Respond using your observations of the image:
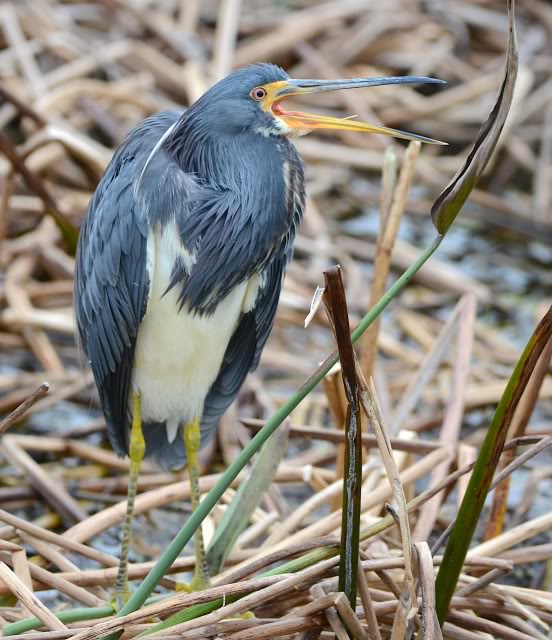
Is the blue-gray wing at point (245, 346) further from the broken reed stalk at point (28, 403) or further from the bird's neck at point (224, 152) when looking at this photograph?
the broken reed stalk at point (28, 403)

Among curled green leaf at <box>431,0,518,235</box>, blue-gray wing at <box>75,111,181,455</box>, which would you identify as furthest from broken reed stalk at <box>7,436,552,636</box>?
blue-gray wing at <box>75,111,181,455</box>

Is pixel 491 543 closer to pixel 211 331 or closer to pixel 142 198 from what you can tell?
pixel 211 331

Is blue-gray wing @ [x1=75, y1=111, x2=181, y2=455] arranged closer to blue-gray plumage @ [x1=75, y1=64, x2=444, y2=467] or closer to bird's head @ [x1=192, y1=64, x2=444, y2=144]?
blue-gray plumage @ [x1=75, y1=64, x2=444, y2=467]

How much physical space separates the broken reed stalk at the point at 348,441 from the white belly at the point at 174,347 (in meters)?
0.97

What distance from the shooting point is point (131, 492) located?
328 cm

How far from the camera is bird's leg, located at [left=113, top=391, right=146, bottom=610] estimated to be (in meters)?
3.12

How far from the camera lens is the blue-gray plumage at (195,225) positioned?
307 cm

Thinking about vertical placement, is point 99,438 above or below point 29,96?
below

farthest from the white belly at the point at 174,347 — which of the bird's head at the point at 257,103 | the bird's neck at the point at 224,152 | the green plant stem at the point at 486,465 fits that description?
the green plant stem at the point at 486,465

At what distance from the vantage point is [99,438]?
4.58m

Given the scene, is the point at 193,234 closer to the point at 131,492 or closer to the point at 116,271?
the point at 116,271

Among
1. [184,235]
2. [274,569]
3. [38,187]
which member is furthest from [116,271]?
[38,187]

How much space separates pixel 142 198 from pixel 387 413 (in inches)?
63.5

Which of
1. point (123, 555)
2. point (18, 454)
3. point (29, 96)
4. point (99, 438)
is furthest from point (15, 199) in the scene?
point (123, 555)
